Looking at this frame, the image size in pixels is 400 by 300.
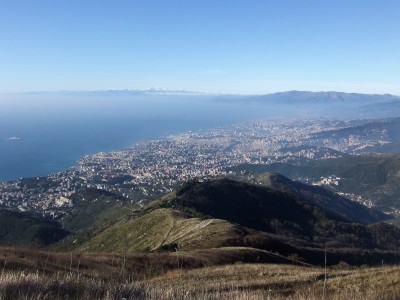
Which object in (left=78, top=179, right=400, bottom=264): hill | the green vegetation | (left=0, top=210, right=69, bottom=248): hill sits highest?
(left=78, top=179, right=400, bottom=264): hill

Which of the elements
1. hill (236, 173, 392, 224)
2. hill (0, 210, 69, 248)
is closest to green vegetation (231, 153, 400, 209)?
hill (236, 173, 392, 224)

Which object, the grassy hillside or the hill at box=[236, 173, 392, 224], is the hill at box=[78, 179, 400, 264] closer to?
the grassy hillside

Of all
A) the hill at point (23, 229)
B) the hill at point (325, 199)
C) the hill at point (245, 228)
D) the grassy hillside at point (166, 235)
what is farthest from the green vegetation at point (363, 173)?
the grassy hillside at point (166, 235)

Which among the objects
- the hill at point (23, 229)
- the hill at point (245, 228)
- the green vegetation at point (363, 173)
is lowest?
the green vegetation at point (363, 173)

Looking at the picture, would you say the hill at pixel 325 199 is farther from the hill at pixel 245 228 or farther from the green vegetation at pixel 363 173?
the hill at pixel 245 228

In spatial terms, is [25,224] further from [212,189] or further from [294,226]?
[294,226]

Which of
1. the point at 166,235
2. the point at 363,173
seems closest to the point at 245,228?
the point at 166,235

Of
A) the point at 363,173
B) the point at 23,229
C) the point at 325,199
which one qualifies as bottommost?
the point at 325,199

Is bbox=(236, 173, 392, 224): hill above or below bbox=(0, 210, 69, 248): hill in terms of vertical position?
below

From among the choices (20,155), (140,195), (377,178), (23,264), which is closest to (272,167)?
(377,178)

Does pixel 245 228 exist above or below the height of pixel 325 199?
above

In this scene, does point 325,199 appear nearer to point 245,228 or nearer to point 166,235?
point 245,228

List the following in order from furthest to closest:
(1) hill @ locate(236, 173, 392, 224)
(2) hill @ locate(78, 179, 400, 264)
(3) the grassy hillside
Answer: (1) hill @ locate(236, 173, 392, 224)
(2) hill @ locate(78, 179, 400, 264)
(3) the grassy hillside
